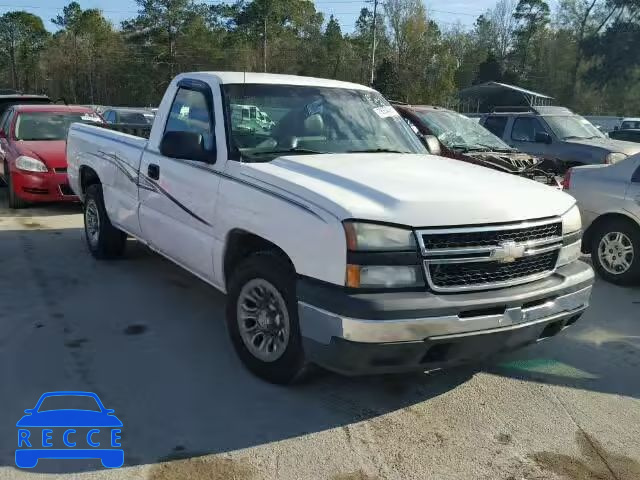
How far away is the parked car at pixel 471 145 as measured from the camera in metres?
9.08

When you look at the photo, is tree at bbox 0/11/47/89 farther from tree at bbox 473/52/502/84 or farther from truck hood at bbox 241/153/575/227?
truck hood at bbox 241/153/575/227

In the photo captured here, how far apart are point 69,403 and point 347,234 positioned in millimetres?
1953

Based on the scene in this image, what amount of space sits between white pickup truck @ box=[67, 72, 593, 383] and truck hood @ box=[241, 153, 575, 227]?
12 mm

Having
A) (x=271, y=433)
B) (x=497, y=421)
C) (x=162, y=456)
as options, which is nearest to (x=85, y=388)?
(x=162, y=456)

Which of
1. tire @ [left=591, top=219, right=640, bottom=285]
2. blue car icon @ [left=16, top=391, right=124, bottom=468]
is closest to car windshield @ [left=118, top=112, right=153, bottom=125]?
tire @ [left=591, top=219, right=640, bottom=285]

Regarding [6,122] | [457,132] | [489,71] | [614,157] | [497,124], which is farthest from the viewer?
[489,71]

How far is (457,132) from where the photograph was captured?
34.4 ft

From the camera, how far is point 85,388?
12.9ft

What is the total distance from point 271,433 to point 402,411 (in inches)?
31.9

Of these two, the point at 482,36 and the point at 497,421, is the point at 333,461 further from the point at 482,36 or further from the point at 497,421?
the point at 482,36

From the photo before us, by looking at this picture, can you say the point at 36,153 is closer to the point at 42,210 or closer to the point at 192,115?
the point at 42,210

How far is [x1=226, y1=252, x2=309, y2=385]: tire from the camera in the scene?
143 inches

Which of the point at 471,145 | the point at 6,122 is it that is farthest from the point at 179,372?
the point at 6,122

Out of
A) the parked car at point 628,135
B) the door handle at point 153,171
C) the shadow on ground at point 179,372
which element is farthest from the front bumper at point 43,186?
the parked car at point 628,135
